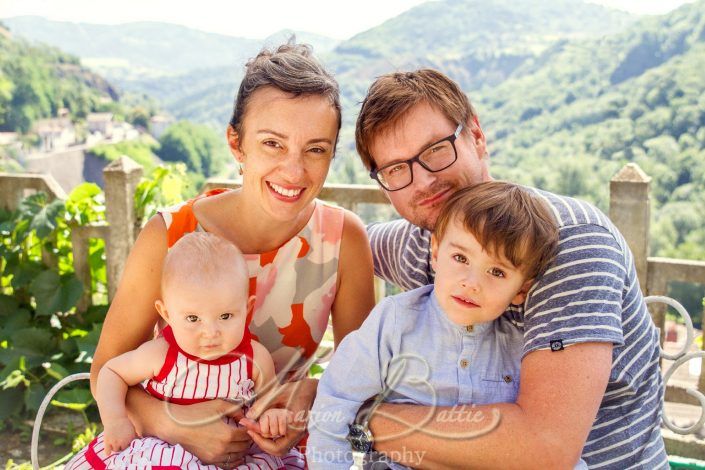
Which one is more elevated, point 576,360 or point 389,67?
point 389,67

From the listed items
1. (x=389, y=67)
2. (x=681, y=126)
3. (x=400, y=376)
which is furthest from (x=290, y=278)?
(x=681, y=126)

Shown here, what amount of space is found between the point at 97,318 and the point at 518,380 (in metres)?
3.41

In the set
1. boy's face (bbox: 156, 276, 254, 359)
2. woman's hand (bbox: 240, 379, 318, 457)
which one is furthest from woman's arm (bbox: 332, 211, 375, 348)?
boy's face (bbox: 156, 276, 254, 359)

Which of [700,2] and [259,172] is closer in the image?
[259,172]

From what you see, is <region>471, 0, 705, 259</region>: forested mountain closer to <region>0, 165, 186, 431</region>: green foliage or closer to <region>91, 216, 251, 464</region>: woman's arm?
<region>0, 165, 186, 431</region>: green foliage

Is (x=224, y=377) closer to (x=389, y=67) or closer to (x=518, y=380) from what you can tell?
(x=518, y=380)

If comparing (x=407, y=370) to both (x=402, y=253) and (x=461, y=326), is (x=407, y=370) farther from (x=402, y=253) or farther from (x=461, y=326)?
(x=402, y=253)

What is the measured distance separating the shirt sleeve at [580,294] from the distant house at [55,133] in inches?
1865

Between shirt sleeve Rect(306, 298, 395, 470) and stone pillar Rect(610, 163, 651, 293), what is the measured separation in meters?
2.46

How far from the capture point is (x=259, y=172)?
77.3 inches

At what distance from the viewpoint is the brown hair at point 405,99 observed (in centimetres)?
194

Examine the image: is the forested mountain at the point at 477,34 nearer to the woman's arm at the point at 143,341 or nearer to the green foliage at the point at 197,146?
the green foliage at the point at 197,146

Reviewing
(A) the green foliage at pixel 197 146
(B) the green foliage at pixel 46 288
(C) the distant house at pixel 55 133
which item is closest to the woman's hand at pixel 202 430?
(B) the green foliage at pixel 46 288

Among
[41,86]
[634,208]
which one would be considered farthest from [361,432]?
[41,86]
